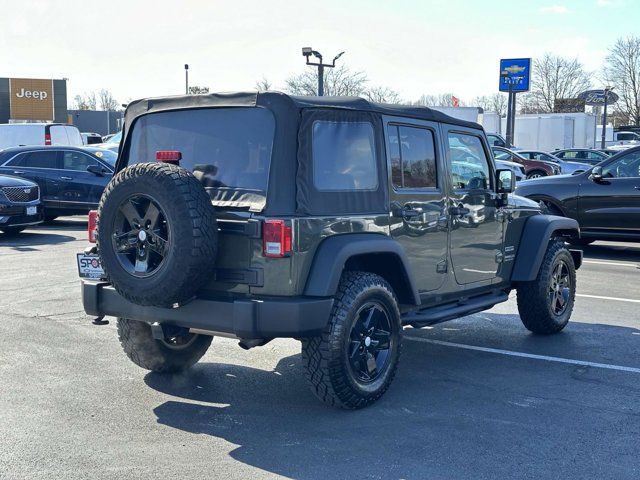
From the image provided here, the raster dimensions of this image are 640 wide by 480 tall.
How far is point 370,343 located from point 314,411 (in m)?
0.57

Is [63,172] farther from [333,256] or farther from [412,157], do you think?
[333,256]

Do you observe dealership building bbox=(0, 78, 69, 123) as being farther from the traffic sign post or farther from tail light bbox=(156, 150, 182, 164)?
tail light bbox=(156, 150, 182, 164)

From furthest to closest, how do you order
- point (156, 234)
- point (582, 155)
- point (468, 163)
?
point (582, 155)
point (468, 163)
point (156, 234)

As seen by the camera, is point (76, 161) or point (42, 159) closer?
point (76, 161)

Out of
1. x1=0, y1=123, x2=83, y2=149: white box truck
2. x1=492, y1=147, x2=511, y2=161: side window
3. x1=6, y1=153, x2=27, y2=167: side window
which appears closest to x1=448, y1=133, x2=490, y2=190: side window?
x1=6, y1=153, x2=27, y2=167: side window

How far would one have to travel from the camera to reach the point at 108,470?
4.25m

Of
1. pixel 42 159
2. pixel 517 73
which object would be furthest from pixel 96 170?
pixel 517 73

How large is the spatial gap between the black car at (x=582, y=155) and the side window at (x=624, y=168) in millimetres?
21671

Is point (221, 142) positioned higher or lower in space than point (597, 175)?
higher

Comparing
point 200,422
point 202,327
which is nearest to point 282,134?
point 202,327

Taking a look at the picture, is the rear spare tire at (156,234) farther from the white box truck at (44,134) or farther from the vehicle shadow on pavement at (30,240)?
the white box truck at (44,134)

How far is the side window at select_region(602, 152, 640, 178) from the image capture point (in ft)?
40.5

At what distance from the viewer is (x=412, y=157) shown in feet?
19.6

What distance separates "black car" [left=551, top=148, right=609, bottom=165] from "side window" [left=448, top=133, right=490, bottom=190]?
28.0 m
